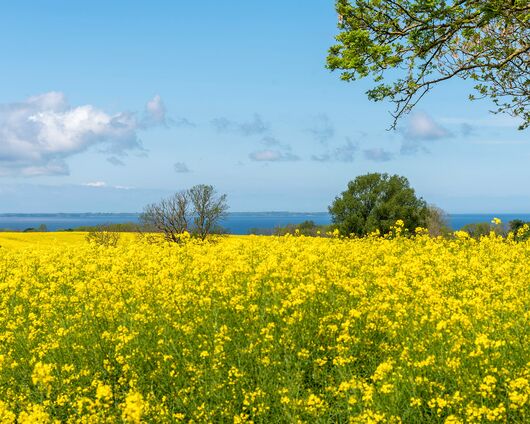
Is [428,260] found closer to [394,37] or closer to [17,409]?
[394,37]

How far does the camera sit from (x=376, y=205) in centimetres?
5356

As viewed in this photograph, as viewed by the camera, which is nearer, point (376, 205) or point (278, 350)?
point (278, 350)

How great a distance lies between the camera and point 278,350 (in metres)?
7.52

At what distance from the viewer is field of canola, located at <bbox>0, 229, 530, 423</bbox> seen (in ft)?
20.3

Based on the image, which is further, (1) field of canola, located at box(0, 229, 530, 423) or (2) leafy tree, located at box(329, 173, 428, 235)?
(2) leafy tree, located at box(329, 173, 428, 235)

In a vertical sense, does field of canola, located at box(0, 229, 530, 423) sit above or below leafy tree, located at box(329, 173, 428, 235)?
below

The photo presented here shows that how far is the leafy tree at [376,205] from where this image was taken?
52719 mm

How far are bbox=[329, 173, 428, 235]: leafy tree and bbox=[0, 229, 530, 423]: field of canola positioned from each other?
41212 millimetres

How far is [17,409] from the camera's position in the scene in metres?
7.48

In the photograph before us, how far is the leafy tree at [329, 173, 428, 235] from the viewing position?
5272cm

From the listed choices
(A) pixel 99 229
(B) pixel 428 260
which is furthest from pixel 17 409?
(A) pixel 99 229

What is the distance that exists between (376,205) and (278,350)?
155ft

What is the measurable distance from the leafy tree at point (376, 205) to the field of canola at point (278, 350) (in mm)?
41212

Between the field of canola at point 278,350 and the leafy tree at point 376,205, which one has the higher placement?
the leafy tree at point 376,205
